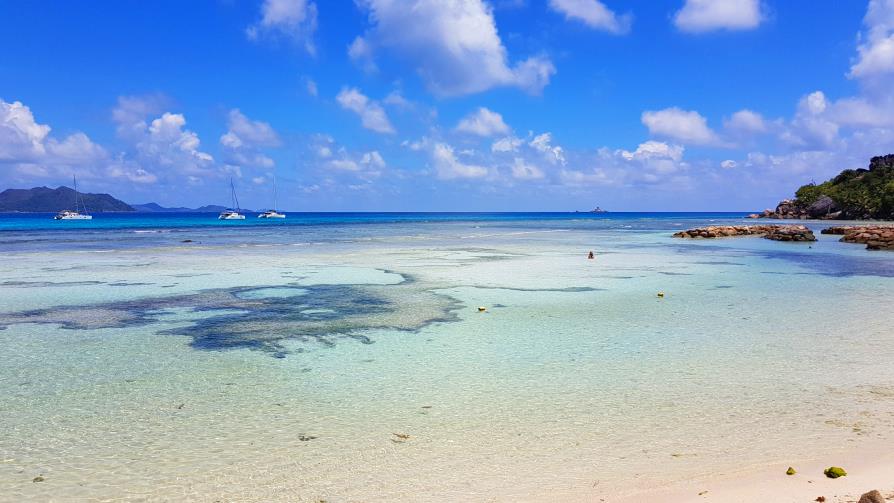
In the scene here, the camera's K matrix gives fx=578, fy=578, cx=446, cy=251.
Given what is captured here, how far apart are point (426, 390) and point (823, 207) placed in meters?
109

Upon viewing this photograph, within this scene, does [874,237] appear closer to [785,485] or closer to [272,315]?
[272,315]

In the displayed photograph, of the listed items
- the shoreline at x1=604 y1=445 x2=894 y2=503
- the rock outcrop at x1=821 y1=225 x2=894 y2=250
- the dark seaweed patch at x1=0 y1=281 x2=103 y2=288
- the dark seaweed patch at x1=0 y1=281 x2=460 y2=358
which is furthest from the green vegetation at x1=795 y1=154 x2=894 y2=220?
the dark seaweed patch at x1=0 y1=281 x2=103 y2=288

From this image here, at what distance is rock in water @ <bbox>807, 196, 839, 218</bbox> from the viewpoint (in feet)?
315

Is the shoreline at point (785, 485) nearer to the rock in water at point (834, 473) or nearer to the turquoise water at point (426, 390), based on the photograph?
the rock in water at point (834, 473)

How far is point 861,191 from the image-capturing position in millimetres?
89000

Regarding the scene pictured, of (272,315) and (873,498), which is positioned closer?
(873,498)

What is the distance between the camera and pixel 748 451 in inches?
243

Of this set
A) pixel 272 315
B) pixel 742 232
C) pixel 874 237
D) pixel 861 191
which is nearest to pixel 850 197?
pixel 861 191

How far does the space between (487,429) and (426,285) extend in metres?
13.3

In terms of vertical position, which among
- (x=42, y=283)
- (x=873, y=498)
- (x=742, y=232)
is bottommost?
(x=42, y=283)

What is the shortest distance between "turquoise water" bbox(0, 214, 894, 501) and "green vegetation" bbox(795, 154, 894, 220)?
80639 mm

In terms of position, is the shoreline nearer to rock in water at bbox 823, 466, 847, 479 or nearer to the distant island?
rock in water at bbox 823, 466, 847, 479

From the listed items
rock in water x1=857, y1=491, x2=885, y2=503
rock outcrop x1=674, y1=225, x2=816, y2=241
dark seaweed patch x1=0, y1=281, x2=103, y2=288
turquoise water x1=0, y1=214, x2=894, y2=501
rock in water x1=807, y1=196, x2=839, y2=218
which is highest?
rock in water x1=807, y1=196, x2=839, y2=218

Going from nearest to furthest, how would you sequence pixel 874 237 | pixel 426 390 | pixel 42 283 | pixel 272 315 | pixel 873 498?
pixel 873 498, pixel 426 390, pixel 272 315, pixel 42 283, pixel 874 237
